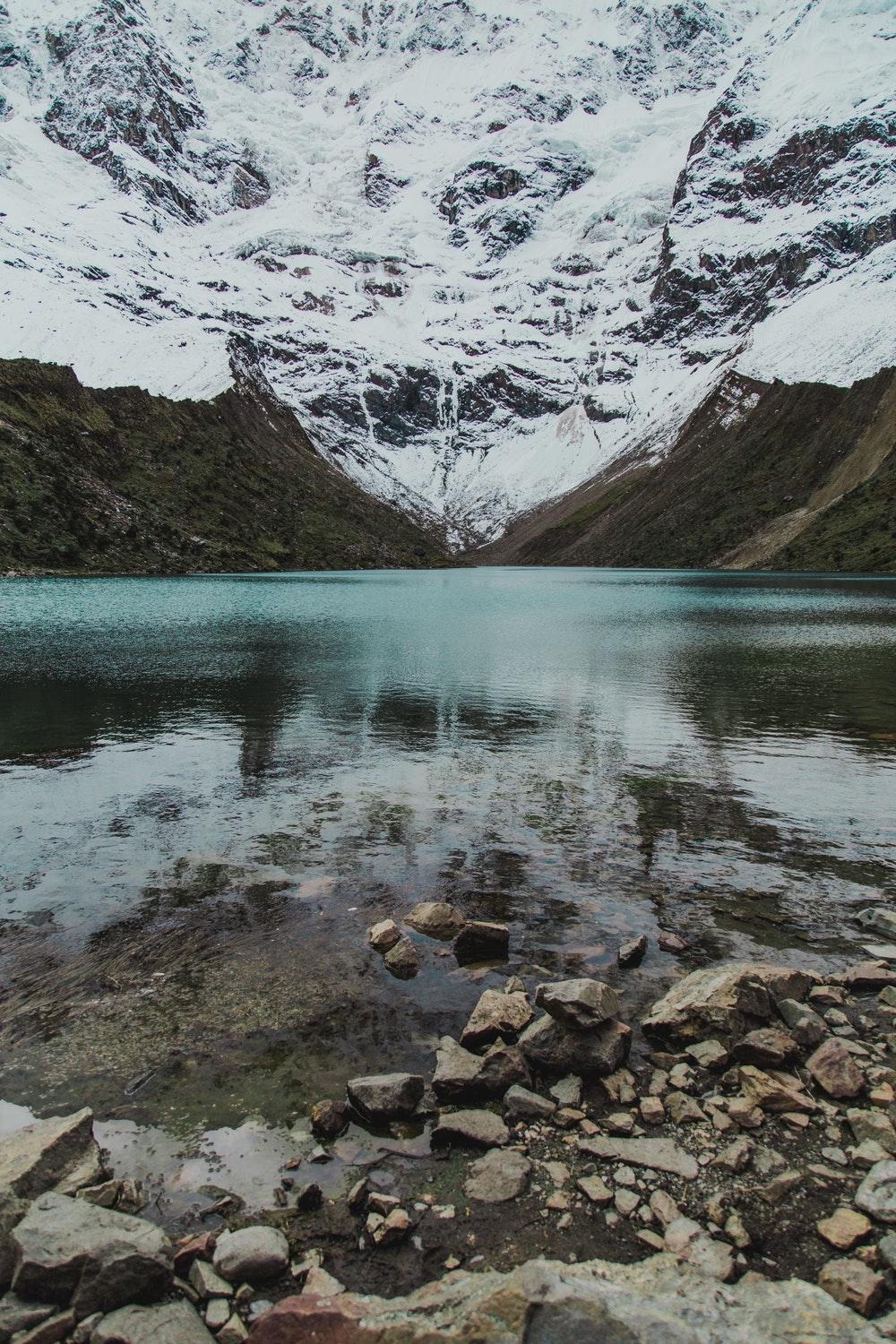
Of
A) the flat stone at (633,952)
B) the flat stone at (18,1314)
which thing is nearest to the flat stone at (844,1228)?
the flat stone at (633,952)

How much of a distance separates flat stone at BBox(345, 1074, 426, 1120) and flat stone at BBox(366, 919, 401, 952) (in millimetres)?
4487

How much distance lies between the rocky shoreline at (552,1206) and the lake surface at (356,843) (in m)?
1.41

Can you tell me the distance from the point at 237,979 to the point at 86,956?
2900 mm

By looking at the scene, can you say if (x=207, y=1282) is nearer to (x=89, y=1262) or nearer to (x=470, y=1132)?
(x=89, y=1262)

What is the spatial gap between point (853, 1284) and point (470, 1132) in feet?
13.2

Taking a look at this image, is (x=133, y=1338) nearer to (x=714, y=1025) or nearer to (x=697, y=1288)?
(x=697, y=1288)

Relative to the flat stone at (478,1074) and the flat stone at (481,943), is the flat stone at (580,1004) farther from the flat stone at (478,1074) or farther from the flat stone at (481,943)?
the flat stone at (481,943)

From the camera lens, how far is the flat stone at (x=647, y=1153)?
28.7ft

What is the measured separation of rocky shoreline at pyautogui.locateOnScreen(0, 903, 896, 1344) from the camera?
6.63 metres

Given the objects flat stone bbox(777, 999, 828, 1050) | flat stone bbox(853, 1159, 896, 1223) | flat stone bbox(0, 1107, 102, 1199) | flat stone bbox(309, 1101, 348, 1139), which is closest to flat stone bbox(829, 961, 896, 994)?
flat stone bbox(777, 999, 828, 1050)

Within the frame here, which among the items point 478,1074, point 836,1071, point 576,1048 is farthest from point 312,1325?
point 836,1071

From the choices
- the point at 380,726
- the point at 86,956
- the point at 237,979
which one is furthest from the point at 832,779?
the point at 86,956

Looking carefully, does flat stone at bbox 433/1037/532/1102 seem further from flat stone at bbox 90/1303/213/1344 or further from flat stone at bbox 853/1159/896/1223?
flat stone at bbox 90/1303/213/1344

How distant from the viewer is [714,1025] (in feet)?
36.4
